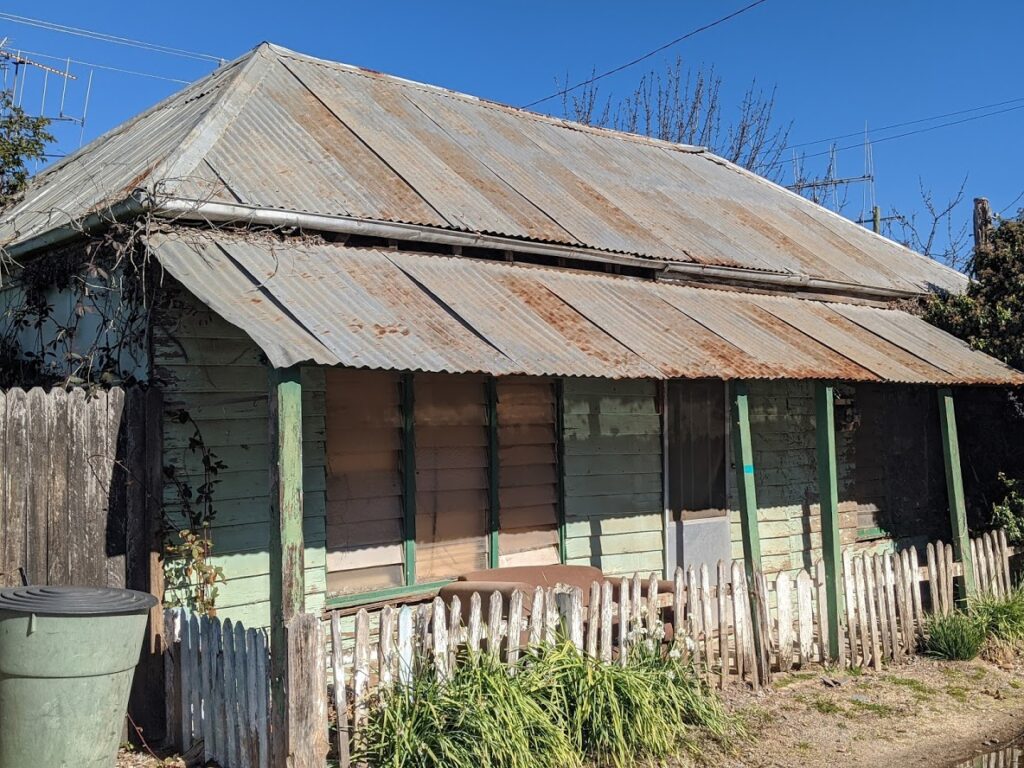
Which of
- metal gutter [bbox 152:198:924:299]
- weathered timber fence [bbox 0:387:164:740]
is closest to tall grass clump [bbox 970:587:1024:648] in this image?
metal gutter [bbox 152:198:924:299]

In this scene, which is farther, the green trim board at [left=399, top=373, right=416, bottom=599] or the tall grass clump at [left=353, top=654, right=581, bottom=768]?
the green trim board at [left=399, top=373, right=416, bottom=599]

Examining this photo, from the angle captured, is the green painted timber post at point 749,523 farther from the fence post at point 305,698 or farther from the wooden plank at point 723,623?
the fence post at point 305,698

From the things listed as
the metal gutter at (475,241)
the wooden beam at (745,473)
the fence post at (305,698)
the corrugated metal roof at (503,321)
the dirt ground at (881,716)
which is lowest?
the dirt ground at (881,716)

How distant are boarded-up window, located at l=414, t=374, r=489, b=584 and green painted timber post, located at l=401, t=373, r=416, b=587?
7cm

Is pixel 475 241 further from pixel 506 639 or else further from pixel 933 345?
pixel 933 345

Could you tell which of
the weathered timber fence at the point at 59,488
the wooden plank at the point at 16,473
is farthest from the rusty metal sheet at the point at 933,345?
the wooden plank at the point at 16,473

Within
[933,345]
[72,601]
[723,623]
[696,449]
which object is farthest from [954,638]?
[72,601]

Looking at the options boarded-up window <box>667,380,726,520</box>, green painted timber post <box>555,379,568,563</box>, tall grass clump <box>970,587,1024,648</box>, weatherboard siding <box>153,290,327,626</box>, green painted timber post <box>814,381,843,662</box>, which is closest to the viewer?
weatherboard siding <box>153,290,327,626</box>

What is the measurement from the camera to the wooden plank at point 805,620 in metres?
7.74

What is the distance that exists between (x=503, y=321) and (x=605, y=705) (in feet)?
8.40

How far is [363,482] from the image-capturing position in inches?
285

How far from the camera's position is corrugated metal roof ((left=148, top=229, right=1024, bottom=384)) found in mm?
5570

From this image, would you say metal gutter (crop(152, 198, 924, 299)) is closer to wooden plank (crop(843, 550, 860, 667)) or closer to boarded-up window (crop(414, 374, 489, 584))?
boarded-up window (crop(414, 374, 489, 584))

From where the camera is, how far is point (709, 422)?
988 cm
